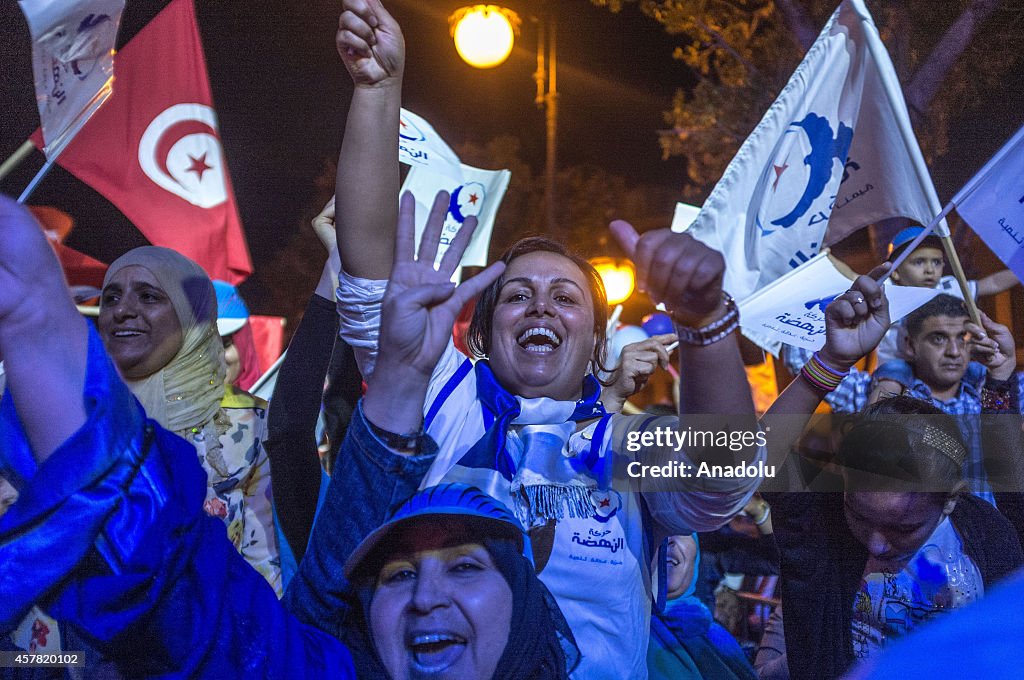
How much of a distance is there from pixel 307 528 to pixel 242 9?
1.45 meters

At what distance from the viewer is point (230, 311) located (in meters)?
3.27

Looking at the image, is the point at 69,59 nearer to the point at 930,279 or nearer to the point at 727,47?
the point at 727,47

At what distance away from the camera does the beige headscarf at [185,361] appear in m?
2.27

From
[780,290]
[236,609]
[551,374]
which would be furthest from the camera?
[780,290]

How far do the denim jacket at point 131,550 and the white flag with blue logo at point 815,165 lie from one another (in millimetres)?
1434

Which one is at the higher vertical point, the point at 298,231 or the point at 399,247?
the point at 298,231

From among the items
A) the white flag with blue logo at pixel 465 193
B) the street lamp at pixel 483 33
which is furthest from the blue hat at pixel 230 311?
the street lamp at pixel 483 33

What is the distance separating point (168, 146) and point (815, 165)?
1898mm

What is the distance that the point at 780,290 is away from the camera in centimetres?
252

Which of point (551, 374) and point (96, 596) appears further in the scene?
point (551, 374)

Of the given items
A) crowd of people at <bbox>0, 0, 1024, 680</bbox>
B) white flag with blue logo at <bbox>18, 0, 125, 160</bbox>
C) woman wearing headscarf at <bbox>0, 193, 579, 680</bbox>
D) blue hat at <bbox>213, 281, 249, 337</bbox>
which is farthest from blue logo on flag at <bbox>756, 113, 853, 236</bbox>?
white flag with blue logo at <bbox>18, 0, 125, 160</bbox>

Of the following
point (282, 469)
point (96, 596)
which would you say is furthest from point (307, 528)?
point (96, 596)

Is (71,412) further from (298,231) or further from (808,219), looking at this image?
(808,219)

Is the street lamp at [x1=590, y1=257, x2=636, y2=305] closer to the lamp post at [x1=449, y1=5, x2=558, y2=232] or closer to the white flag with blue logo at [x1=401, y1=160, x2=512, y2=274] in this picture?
the white flag with blue logo at [x1=401, y1=160, x2=512, y2=274]
